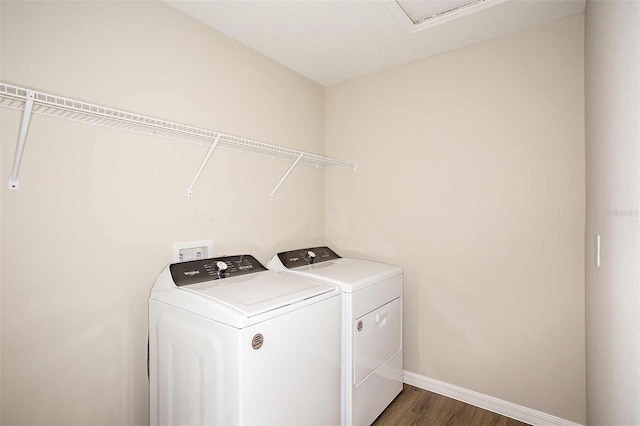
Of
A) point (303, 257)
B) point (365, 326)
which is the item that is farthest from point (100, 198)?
point (365, 326)

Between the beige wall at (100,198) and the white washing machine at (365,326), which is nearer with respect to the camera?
the beige wall at (100,198)

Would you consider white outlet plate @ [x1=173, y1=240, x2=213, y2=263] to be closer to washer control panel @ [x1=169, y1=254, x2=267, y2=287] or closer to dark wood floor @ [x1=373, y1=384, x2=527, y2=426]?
washer control panel @ [x1=169, y1=254, x2=267, y2=287]

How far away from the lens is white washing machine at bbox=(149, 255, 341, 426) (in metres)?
1.30

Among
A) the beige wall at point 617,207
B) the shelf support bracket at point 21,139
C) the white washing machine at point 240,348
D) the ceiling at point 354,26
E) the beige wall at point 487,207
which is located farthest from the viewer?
the beige wall at point 487,207

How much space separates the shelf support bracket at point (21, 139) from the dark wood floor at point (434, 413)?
2.31 meters

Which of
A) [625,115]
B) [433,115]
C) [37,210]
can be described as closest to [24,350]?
[37,210]

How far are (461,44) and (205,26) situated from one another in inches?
67.6

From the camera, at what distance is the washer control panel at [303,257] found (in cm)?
224

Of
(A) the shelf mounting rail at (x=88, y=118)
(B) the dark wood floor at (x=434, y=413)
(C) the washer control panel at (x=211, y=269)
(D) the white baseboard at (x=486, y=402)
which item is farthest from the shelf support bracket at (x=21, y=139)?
(D) the white baseboard at (x=486, y=402)

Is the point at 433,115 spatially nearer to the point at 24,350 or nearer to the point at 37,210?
the point at 37,210

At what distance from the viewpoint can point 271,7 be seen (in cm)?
183

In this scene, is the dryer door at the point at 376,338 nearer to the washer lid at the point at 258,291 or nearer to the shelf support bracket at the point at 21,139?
the washer lid at the point at 258,291

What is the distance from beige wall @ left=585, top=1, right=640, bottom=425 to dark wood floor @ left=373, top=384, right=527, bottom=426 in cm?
83

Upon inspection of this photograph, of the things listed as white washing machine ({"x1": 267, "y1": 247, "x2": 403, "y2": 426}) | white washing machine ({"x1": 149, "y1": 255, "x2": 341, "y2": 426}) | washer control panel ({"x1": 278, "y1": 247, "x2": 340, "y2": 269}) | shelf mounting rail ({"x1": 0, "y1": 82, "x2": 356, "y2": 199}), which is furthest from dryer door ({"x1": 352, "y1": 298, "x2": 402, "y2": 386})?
shelf mounting rail ({"x1": 0, "y1": 82, "x2": 356, "y2": 199})
